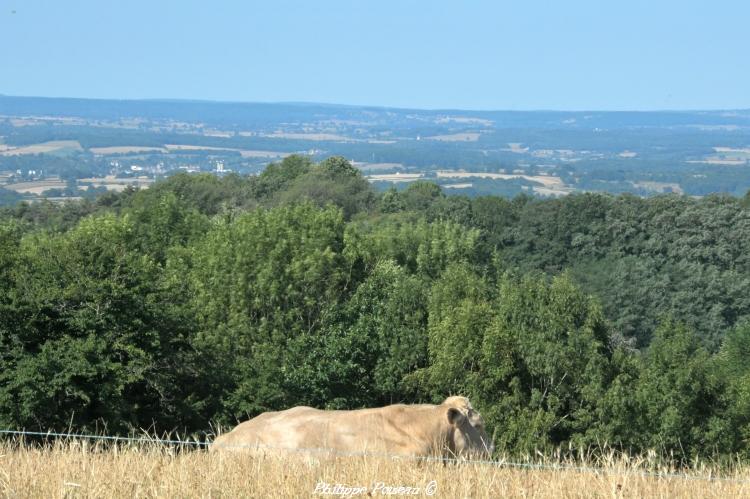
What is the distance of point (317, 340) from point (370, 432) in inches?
1049

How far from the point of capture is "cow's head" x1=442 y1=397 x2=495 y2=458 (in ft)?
39.7

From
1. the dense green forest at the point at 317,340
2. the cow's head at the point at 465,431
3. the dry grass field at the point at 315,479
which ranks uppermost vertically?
the dry grass field at the point at 315,479

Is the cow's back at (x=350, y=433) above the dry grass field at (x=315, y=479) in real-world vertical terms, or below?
Result: below

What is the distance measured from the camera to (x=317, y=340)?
126 feet

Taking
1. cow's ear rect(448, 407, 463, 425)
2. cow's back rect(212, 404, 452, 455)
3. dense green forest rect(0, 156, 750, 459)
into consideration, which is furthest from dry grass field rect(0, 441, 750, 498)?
dense green forest rect(0, 156, 750, 459)

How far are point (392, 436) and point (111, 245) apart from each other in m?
23.4

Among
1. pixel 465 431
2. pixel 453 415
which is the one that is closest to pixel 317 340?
pixel 465 431

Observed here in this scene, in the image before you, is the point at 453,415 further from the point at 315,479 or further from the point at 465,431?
the point at 315,479

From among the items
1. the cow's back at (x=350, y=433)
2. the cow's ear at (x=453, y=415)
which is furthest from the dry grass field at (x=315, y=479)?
the cow's ear at (x=453, y=415)

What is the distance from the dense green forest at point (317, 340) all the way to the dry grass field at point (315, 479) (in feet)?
16.4

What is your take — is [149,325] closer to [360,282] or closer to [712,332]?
[360,282]

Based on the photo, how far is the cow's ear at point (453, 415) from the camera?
474 inches

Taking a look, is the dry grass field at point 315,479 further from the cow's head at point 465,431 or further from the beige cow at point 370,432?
the cow's head at point 465,431

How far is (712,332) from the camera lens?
283ft
